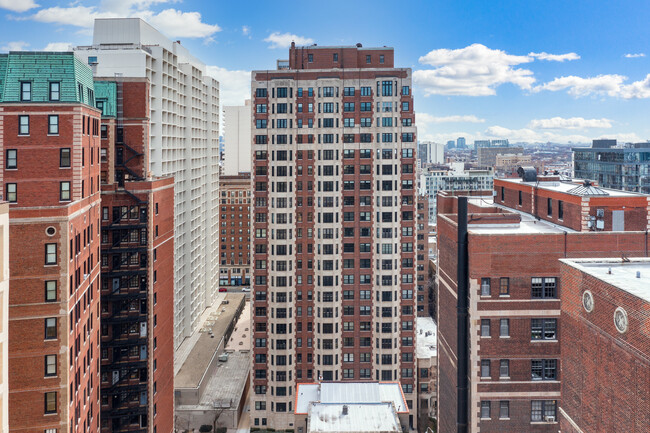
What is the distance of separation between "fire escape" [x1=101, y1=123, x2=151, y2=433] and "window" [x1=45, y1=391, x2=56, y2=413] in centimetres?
2129

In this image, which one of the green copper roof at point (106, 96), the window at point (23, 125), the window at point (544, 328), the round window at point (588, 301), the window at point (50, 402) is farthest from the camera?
the green copper roof at point (106, 96)

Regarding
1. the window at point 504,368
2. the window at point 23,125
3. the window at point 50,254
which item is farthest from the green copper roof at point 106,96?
the window at point 504,368

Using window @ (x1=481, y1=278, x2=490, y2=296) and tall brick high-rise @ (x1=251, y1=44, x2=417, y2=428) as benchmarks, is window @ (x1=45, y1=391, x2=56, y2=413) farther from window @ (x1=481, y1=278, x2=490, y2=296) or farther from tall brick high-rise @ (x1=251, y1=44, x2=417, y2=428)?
tall brick high-rise @ (x1=251, y1=44, x2=417, y2=428)

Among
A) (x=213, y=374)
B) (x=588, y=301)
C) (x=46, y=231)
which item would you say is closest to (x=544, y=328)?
(x=588, y=301)

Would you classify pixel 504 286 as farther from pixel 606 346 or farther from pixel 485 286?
pixel 606 346

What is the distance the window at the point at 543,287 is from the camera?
48.1 metres

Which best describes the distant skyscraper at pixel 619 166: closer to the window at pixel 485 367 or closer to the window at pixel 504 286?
the window at pixel 504 286

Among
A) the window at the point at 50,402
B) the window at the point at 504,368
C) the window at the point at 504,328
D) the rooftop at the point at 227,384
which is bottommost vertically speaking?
the rooftop at the point at 227,384

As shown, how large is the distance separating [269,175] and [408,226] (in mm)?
28517

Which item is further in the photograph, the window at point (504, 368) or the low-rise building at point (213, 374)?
the low-rise building at point (213, 374)

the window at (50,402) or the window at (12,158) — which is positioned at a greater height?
the window at (12,158)

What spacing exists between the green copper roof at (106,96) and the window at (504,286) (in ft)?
174

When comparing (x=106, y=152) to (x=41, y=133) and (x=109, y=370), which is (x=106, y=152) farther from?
(x=109, y=370)

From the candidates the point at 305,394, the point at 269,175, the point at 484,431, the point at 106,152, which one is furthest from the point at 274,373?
the point at 484,431
